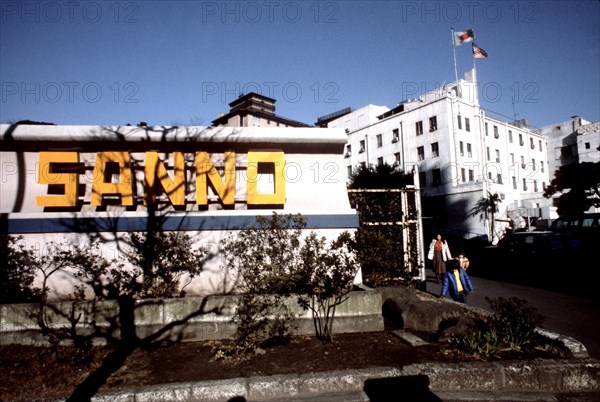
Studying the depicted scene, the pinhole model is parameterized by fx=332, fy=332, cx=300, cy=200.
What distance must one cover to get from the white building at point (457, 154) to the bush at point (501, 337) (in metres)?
30.1

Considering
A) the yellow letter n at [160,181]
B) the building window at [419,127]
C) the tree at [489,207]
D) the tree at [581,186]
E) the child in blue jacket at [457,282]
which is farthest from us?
the building window at [419,127]

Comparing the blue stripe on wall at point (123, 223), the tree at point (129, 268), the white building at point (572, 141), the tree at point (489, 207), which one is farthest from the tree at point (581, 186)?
the tree at point (129, 268)

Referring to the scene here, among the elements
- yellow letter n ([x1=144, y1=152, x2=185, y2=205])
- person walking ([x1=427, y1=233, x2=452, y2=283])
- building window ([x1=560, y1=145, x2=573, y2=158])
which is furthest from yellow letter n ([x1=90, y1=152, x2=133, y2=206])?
building window ([x1=560, y1=145, x2=573, y2=158])

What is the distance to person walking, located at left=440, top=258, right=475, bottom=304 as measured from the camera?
29.9 ft

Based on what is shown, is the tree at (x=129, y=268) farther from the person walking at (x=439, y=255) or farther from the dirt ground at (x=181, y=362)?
the person walking at (x=439, y=255)

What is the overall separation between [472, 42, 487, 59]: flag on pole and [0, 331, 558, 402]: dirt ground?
118ft

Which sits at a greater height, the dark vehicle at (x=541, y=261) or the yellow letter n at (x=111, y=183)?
the yellow letter n at (x=111, y=183)

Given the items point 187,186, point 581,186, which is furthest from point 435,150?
point 187,186

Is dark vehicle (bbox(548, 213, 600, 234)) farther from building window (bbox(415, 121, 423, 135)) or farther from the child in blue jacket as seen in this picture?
building window (bbox(415, 121, 423, 135))

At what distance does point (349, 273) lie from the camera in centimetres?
658

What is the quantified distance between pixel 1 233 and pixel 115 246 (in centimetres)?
252

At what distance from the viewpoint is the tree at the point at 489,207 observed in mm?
33344

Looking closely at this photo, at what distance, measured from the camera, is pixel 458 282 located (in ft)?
30.1

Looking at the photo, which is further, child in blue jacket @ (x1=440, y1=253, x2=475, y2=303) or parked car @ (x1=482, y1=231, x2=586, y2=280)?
parked car @ (x1=482, y1=231, x2=586, y2=280)
